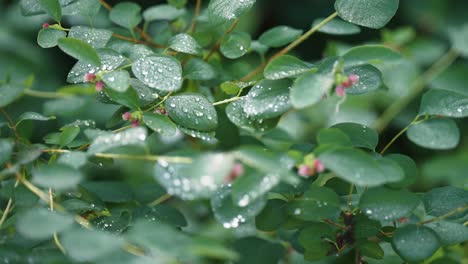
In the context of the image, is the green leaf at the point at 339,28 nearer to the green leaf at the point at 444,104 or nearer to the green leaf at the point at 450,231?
the green leaf at the point at 444,104

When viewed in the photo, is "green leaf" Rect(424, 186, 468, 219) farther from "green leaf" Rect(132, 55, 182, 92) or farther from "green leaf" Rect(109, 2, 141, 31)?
"green leaf" Rect(109, 2, 141, 31)

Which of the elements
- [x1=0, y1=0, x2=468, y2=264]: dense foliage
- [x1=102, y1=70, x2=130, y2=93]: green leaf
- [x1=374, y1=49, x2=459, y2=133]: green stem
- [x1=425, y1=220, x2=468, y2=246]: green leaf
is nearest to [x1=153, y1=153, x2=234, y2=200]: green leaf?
[x1=0, y1=0, x2=468, y2=264]: dense foliage

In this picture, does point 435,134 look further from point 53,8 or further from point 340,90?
point 53,8

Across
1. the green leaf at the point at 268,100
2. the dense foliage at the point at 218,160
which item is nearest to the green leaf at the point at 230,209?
the dense foliage at the point at 218,160

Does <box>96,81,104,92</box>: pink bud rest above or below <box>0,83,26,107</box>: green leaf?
above

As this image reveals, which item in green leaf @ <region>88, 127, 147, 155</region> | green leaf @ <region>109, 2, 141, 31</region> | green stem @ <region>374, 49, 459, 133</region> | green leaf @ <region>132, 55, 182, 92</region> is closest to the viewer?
green leaf @ <region>88, 127, 147, 155</region>

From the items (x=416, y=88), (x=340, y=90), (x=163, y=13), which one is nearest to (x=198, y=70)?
(x=163, y=13)

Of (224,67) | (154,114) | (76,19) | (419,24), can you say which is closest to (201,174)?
(154,114)

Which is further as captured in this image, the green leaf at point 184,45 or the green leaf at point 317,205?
the green leaf at point 184,45
